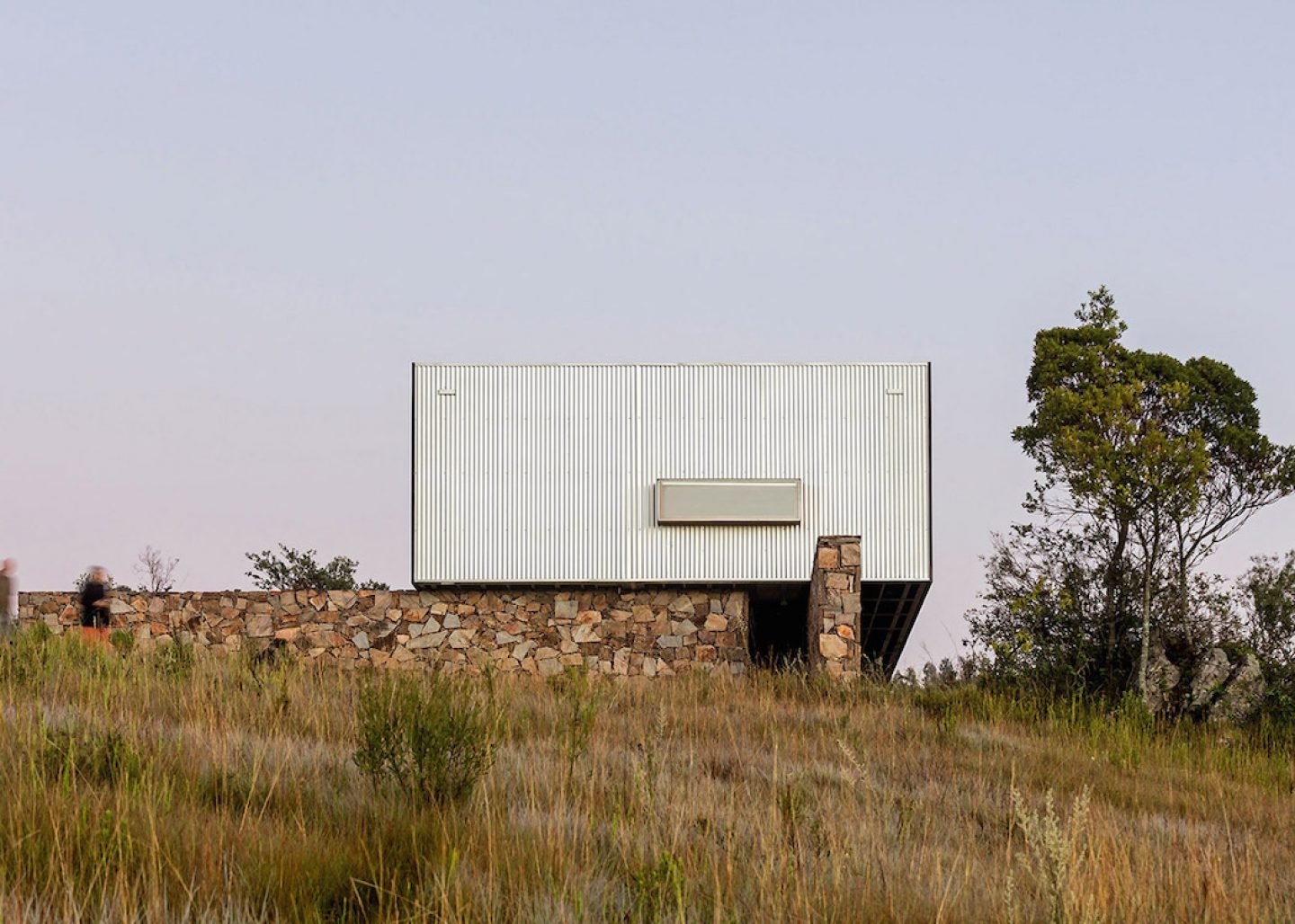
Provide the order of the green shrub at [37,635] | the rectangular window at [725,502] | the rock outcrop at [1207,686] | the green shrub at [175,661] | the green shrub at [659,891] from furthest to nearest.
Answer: the rectangular window at [725,502] → the rock outcrop at [1207,686] → the green shrub at [37,635] → the green shrub at [175,661] → the green shrub at [659,891]

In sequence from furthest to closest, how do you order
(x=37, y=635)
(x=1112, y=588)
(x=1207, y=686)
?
1. (x=1112, y=588)
2. (x=1207, y=686)
3. (x=37, y=635)

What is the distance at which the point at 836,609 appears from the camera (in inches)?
615

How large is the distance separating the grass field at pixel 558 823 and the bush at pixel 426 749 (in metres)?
0.07

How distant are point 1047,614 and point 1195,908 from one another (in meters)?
13.3

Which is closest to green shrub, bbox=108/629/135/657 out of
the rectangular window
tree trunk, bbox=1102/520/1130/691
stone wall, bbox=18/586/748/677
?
stone wall, bbox=18/586/748/677

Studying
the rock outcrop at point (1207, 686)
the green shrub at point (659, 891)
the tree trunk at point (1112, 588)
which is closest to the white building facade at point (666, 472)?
the tree trunk at point (1112, 588)

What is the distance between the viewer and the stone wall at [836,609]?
1527 cm

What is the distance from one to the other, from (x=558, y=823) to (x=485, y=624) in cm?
1583

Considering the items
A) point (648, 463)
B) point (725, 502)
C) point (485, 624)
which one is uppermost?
point (648, 463)

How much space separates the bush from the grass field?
73mm

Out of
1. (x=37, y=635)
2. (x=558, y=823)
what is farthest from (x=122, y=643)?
(x=558, y=823)

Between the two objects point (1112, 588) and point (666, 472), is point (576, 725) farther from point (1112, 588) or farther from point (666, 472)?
point (666, 472)

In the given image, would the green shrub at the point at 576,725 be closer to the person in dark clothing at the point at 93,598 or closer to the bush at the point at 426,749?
the bush at the point at 426,749

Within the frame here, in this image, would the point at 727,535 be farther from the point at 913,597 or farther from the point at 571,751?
the point at 571,751
